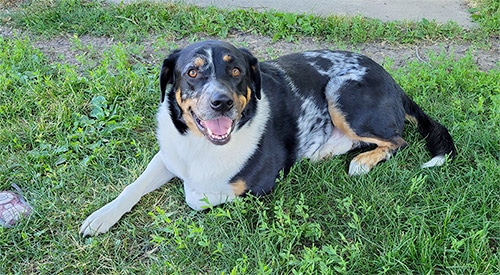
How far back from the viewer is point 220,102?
8.49 ft

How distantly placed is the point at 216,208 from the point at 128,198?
1.89ft

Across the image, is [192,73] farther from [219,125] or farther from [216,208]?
[216,208]

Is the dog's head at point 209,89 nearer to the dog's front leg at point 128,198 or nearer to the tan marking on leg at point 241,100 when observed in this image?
the tan marking on leg at point 241,100

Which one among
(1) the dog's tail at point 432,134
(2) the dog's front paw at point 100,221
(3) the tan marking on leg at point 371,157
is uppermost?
(1) the dog's tail at point 432,134

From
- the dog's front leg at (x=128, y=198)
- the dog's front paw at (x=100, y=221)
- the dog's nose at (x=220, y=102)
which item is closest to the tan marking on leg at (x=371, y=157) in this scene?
the dog's nose at (x=220, y=102)

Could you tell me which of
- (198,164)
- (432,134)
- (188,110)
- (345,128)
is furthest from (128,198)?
(432,134)

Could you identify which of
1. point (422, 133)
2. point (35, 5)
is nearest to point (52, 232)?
point (422, 133)

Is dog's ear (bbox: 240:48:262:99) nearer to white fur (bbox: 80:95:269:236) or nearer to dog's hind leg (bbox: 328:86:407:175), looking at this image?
white fur (bbox: 80:95:269:236)

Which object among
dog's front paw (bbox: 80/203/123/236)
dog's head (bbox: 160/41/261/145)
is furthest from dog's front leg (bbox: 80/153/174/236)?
dog's head (bbox: 160/41/261/145)

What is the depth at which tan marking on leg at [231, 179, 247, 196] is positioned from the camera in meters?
2.96

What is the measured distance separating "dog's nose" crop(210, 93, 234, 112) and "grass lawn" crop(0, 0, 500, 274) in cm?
62

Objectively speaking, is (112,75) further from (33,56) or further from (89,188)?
(89,188)

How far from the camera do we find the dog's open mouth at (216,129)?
275 centimetres

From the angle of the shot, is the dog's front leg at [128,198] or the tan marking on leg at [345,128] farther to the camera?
the tan marking on leg at [345,128]
